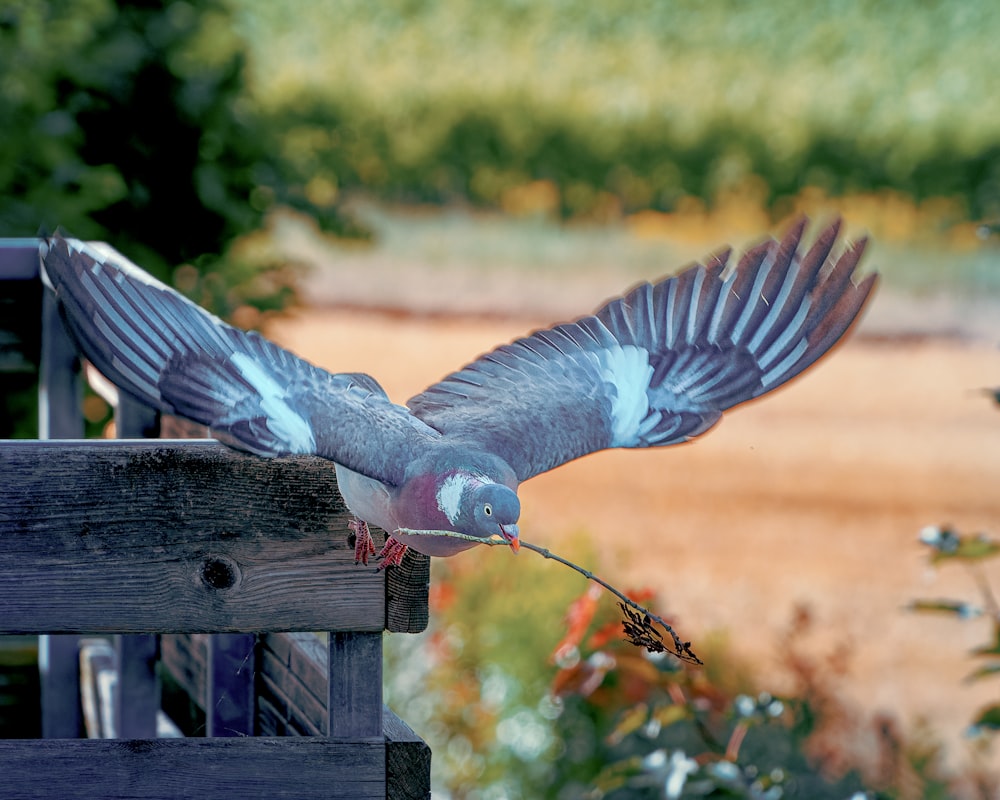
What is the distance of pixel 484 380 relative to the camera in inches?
76.6

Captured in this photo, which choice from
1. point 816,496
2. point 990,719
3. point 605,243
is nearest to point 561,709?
point 990,719

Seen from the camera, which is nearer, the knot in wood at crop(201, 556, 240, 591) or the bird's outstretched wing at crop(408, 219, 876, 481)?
the knot in wood at crop(201, 556, 240, 591)

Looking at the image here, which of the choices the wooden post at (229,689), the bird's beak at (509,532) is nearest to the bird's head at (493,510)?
the bird's beak at (509,532)

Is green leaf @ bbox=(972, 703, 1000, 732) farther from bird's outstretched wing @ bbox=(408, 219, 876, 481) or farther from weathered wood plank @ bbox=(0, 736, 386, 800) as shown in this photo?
weathered wood plank @ bbox=(0, 736, 386, 800)

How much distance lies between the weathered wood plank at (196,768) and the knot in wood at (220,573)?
17 cm

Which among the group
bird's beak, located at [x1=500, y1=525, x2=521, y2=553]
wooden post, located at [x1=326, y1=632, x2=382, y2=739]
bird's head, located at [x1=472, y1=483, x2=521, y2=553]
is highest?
bird's head, located at [x1=472, y1=483, x2=521, y2=553]

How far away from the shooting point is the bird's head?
149 centimetres

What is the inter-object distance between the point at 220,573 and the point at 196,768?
0.22 m

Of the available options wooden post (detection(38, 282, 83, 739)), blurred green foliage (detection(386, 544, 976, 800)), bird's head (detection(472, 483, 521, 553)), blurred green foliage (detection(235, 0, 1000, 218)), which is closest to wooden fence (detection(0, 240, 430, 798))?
bird's head (detection(472, 483, 521, 553))

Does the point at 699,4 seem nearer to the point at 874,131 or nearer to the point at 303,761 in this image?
the point at 874,131

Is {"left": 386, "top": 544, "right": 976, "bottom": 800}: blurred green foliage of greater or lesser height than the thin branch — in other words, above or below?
below

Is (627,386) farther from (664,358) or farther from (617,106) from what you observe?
(617,106)

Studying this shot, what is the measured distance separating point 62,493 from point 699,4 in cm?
1057

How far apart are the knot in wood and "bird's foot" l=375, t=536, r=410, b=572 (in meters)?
0.16
